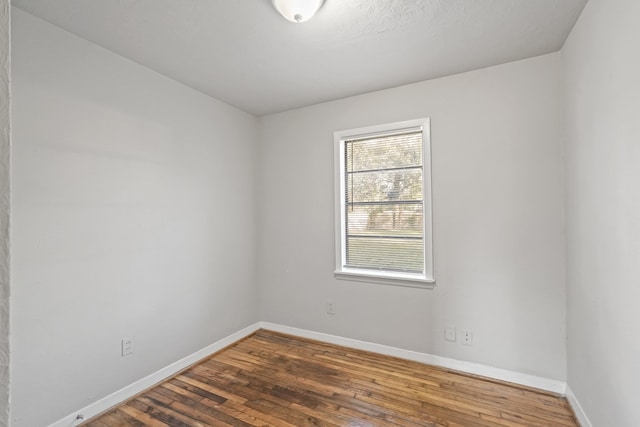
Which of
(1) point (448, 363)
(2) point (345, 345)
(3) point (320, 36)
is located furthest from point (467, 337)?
(3) point (320, 36)

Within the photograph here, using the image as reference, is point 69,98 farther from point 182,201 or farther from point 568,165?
point 568,165

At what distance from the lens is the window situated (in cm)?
278

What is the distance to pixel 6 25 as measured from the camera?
454 mm

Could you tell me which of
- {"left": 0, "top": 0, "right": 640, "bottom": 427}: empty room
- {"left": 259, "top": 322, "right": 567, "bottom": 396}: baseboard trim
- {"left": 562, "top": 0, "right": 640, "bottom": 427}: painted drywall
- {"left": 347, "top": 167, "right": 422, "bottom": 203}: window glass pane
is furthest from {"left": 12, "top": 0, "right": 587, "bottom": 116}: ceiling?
{"left": 259, "top": 322, "right": 567, "bottom": 396}: baseboard trim

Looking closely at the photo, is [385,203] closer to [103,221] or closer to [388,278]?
[388,278]

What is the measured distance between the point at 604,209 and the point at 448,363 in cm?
169

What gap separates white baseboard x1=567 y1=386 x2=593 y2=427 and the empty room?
0.07 ft

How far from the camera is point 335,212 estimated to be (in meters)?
3.14

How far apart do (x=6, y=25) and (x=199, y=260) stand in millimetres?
2624

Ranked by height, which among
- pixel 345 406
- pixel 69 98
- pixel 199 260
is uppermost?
pixel 69 98

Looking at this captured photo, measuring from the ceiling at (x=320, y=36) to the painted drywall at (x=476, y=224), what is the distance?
0.88 feet

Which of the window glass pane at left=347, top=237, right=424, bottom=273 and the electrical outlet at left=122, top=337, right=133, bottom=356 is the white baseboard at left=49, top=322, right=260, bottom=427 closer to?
the electrical outlet at left=122, top=337, right=133, bottom=356

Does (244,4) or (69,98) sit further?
(69,98)

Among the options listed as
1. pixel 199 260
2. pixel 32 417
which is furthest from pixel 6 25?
pixel 199 260
